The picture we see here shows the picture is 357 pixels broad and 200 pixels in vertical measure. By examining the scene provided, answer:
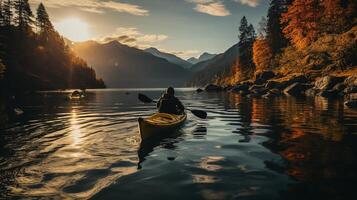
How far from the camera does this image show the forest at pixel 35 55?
292 ft

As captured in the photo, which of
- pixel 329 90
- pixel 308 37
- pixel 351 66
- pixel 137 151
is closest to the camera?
pixel 137 151

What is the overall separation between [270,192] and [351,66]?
4993cm

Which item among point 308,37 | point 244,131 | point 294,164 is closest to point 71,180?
point 294,164

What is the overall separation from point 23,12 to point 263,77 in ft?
311

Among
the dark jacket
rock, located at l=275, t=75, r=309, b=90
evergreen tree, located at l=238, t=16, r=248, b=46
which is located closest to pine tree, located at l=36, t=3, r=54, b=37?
evergreen tree, located at l=238, t=16, r=248, b=46

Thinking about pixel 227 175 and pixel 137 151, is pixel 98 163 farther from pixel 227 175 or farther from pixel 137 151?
pixel 227 175

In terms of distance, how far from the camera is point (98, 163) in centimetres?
909

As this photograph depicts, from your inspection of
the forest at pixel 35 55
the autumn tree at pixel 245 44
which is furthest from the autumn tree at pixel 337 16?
the forest at pixel 35 55

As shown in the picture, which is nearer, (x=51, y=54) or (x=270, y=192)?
(x=270, y=192)

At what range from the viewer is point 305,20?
64875mm

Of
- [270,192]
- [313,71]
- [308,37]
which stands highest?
[308,37]

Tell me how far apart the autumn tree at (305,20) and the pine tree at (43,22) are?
3963 inches

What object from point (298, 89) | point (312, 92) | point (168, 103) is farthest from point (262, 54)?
point (168, 103)

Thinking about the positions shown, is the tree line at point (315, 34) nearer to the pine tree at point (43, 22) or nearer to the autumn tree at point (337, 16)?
the autumn tree at point (337, 16)
